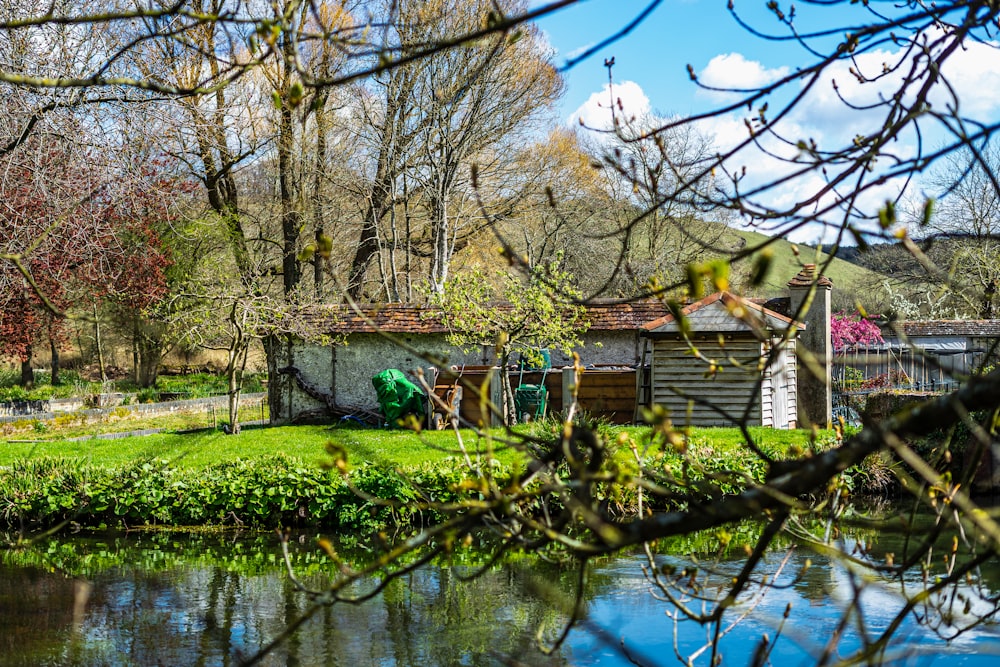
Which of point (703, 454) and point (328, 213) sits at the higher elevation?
point (328, 213)

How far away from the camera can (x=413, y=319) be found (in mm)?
22891

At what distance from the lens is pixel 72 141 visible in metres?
9.67

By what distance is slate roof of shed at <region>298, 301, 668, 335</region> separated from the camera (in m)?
22.1

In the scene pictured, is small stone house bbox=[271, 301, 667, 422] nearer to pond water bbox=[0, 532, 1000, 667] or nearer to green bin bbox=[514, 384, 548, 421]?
green bin bbox=[514, 384, 548, 421]

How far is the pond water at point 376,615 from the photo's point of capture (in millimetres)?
8234

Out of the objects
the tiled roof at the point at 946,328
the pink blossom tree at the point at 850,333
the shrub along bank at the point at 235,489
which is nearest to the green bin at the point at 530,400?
the shrub along bank at the point at 235,489

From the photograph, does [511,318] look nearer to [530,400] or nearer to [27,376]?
[530,400]

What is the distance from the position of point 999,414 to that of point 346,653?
708 centimetres

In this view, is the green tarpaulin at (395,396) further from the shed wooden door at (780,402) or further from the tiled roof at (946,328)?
the tiled roof at (946,328)

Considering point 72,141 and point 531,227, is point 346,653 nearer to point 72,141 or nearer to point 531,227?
point 72,141

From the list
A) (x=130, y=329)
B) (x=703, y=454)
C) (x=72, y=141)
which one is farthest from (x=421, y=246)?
(x=72, y=141)

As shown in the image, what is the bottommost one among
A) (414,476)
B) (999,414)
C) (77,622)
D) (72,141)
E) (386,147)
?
(77,622)

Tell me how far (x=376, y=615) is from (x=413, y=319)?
13731 millimetres

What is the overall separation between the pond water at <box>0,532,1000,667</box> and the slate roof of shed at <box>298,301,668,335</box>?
10.3m
